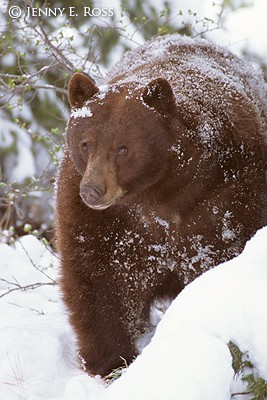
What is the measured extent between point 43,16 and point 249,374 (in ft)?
24.9

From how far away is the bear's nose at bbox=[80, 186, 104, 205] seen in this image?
3.96 m

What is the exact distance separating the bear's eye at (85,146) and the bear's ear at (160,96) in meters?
0.39

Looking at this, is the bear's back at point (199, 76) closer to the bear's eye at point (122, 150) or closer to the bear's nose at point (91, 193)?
the bear's eye at point (122, 150)

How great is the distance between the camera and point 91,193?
3963 mm

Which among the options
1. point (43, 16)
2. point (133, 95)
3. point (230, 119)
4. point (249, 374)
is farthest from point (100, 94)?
point (43, 16)

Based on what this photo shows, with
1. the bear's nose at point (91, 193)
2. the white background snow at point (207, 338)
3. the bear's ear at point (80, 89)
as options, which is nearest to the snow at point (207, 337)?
the white background snow at point (207, 338)

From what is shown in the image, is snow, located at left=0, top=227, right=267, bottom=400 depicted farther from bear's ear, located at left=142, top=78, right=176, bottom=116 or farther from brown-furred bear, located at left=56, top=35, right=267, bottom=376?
bear's ear, located at left=142, top=78, right=176, bottom=116

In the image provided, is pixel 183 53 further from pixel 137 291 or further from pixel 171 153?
pixel 137 291

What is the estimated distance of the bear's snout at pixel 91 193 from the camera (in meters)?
3.96

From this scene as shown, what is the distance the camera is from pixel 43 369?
181 inches

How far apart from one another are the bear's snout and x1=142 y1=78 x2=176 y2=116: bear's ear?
1.89 ft

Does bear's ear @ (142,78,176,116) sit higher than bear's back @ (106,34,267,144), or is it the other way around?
bear's back @ (106,34,267,144)

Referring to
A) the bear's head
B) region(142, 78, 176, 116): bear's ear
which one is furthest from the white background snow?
region(142, 78, 176, 116): bear's ear

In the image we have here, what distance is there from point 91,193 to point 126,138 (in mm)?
394
